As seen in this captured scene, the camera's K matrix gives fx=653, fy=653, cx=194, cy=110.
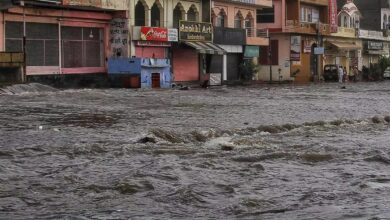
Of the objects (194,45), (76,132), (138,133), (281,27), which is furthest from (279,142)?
(281,27)

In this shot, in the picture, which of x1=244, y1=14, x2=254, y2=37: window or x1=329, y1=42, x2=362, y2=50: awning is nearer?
x1=244, y1=14, x2=254, y2=37: window

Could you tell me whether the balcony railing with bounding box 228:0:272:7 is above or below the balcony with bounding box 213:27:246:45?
above

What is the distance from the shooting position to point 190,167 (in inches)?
350

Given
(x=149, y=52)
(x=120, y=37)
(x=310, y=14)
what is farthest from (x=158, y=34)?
(x=310, y=14)

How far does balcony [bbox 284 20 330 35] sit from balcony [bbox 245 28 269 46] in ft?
8.32

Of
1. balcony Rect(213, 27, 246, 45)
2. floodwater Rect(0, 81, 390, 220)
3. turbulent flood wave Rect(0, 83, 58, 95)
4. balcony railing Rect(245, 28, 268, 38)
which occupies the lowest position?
floodwater Rect(0, 81, 390, 220)

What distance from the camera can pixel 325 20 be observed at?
60.6m

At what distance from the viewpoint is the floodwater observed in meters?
6.66

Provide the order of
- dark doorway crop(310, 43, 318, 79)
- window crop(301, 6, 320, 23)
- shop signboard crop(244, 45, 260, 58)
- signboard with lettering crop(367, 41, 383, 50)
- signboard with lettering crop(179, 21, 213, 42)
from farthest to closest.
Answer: signboard with lettering crop(367, 41, 383, 50) → window crop(301, 6, 320, 23) → dark doorway crop(310, 43, 318, 79) → shop signboard crop(244, 45, 260, 58) → signboard with lettering crop(179, 21, 213, 42)

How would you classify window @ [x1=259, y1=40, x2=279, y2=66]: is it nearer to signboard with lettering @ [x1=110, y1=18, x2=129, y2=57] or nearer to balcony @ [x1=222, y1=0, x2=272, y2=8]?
balcony @ [x1=222, y1=0, x2=272, y2=8]

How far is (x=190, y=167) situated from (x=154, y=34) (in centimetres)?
2800

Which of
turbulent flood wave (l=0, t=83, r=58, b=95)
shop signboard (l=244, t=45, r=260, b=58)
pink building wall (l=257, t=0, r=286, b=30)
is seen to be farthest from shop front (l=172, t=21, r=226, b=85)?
turbulent flood wave (l=0, t=83, r=58, b=95)

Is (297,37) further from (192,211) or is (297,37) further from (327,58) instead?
(192,211)

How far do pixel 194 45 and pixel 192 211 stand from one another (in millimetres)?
32833
